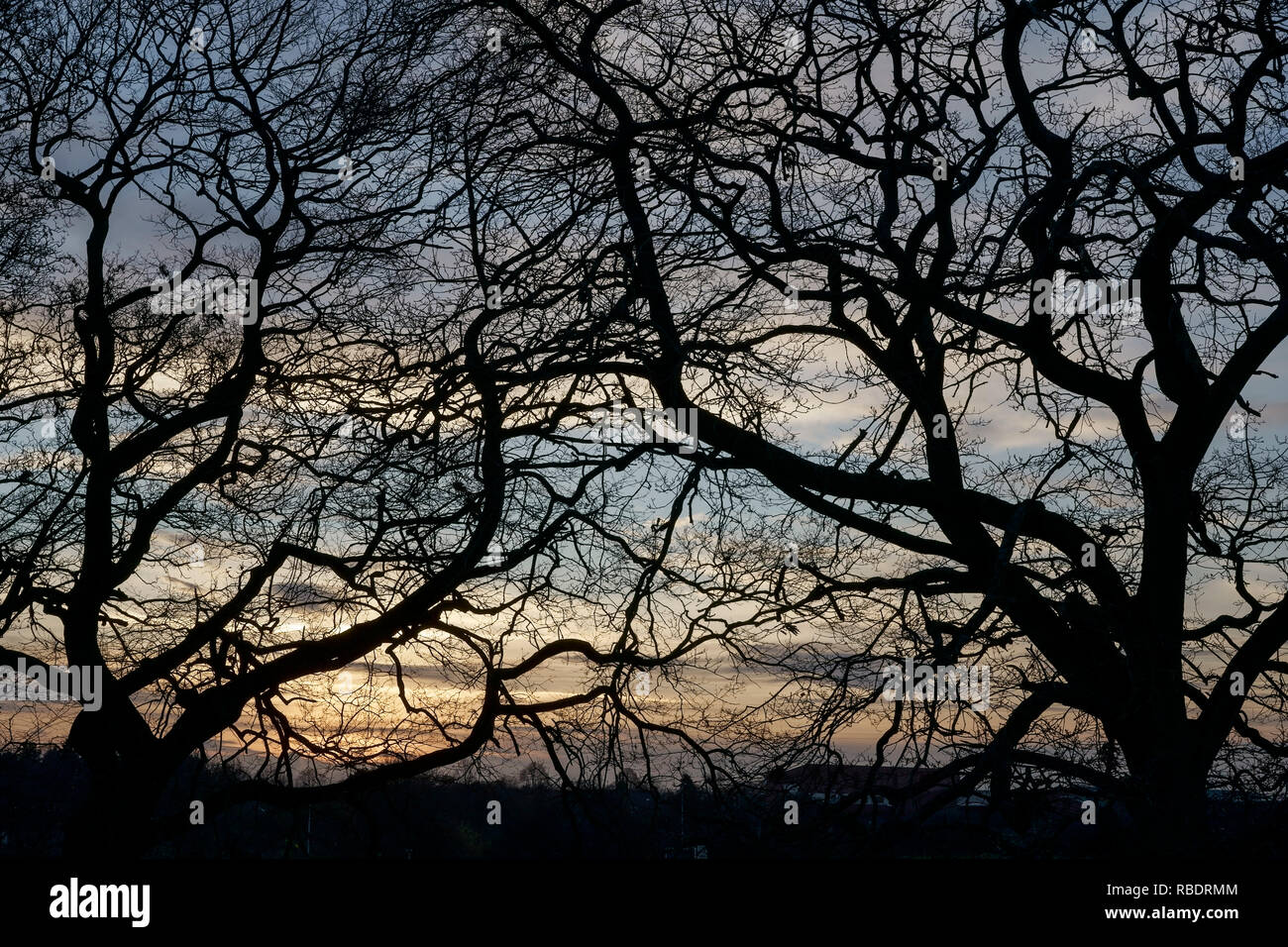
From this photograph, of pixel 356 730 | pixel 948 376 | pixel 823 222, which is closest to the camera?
pixel 823 222

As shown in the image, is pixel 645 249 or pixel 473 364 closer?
pixel 473 364

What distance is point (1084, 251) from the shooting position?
28.5 feet

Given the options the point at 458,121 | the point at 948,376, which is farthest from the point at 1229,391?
the point at 458,121

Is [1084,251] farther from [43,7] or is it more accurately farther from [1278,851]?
[43,7]

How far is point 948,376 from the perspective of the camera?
9.98 meters

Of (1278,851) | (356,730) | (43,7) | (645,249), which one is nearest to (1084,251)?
(645,249)

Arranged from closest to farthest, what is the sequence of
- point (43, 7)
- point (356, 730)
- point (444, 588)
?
point (444, 588), point (43, 7), point (356, 730)

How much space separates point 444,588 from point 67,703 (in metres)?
6.19

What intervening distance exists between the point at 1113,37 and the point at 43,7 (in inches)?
391

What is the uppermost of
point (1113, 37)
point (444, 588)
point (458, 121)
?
point (1113, 37)

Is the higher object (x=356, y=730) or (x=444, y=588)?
(x=444, y=588)

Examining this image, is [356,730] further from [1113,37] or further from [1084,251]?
[1113,37]
